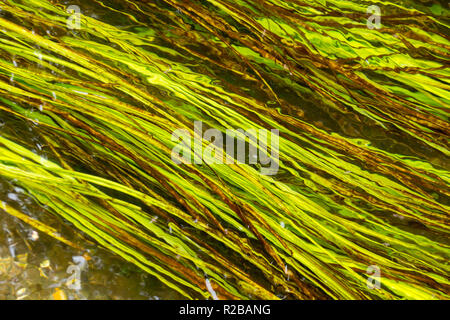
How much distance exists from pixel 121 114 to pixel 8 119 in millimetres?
196

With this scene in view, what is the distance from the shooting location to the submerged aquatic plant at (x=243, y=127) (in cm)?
65

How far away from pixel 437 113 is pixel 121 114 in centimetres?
60

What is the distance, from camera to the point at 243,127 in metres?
0.71

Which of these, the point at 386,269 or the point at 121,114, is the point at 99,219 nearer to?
the point at 121,114

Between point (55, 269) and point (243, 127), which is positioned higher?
point (243, 127)

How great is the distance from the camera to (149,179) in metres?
0.68

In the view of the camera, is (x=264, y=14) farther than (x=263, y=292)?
Yes

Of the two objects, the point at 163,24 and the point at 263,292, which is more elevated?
the point at 163,24

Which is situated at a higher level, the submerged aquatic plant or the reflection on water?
the submerged aquatic plant

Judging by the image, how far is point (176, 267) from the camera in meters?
0.64

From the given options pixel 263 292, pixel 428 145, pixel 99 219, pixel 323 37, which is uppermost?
pixel 323 37

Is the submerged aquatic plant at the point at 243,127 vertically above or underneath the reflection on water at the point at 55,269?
above

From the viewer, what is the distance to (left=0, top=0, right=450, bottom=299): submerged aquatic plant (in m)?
0.65

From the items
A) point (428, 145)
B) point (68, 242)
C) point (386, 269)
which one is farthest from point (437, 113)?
point (68, 242)
